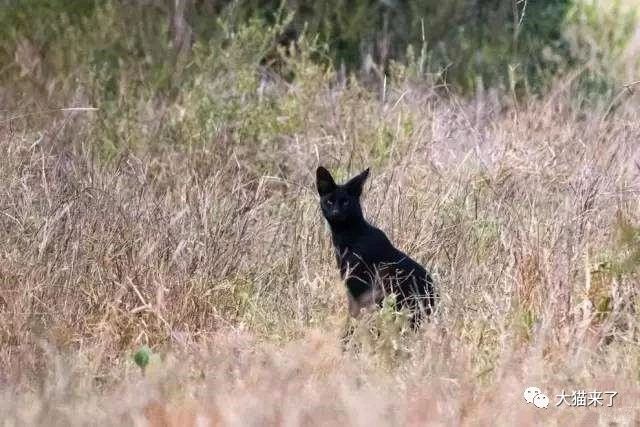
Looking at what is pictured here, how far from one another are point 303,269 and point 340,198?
386mm

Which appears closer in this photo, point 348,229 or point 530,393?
point 530,393

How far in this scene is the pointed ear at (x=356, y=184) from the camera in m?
5.97

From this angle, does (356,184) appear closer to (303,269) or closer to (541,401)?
(303,269)

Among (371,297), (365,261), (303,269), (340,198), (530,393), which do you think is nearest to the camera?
(530,393)

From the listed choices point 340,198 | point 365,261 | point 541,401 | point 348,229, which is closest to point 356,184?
point 340,198

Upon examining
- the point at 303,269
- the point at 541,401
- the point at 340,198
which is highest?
the point at 541,401

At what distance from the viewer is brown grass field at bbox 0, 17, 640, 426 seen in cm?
399

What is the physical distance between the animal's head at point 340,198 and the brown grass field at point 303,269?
0.23m

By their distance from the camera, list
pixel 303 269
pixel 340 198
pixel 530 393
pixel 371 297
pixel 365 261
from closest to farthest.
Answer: pixel 530 393
pixel 371 297
pixel 365 261
pixel 303 269
pixel 340 198

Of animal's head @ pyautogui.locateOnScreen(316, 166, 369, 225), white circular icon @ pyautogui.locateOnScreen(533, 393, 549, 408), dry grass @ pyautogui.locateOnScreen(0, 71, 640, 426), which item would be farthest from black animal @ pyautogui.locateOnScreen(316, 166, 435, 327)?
white circular icon @ pyautogui.locateOnScreen(533, 393, 549, 408)

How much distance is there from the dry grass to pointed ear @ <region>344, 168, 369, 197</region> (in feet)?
1.07

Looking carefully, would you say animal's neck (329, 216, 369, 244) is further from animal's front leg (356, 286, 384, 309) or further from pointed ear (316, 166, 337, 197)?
animal's front leg (356, 286, 384, 309)

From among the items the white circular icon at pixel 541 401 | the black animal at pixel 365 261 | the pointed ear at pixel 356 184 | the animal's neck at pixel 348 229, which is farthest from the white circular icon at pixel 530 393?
the pointed ear at pixel 356 184

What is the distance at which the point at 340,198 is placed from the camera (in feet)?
19.5
